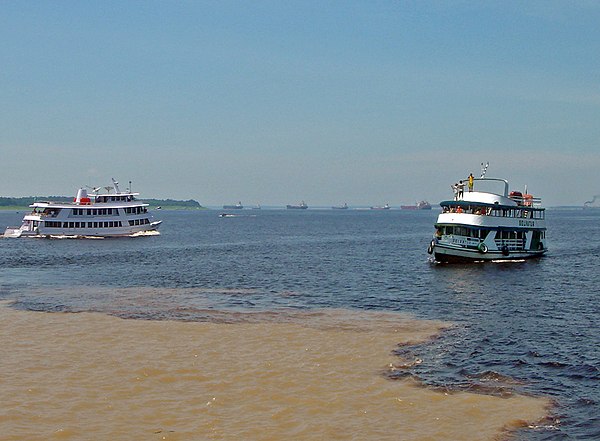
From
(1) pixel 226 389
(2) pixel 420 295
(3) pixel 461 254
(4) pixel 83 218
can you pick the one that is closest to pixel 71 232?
(4) pixel 83 218

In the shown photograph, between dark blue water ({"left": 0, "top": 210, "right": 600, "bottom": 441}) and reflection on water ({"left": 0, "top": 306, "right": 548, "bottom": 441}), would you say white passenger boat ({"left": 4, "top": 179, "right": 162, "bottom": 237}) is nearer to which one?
dark blue water ({"left": 0, "top": 210, "right": 600, "bottom": 441})

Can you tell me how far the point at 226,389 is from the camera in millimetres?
19109

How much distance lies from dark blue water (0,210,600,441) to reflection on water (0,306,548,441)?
171 cm

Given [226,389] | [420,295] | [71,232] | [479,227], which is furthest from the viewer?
[71,232]

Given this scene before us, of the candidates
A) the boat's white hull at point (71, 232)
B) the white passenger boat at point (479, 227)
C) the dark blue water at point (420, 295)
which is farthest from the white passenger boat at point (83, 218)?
the white passenger boat at point (479, 227)

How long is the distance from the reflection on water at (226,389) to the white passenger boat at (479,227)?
33507mm

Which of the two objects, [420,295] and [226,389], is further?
[420,295]

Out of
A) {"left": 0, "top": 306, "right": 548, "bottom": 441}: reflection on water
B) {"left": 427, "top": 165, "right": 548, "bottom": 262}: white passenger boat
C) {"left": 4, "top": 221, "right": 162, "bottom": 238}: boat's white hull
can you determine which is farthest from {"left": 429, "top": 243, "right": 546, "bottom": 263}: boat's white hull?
{"left": 4, "top": 221, "right": 162, "bottom": 238}: boat's white hull

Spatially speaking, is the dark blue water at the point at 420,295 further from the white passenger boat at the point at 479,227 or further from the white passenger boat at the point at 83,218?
the white passenger boat at the point at 83,218

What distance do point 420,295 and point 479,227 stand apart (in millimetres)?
22266

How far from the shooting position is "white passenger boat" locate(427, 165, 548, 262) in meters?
60.7

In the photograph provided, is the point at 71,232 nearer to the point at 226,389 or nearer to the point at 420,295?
the point at 420,295

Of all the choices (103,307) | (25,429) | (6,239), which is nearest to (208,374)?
(25,429)

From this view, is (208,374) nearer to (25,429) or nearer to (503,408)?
(25,429)
